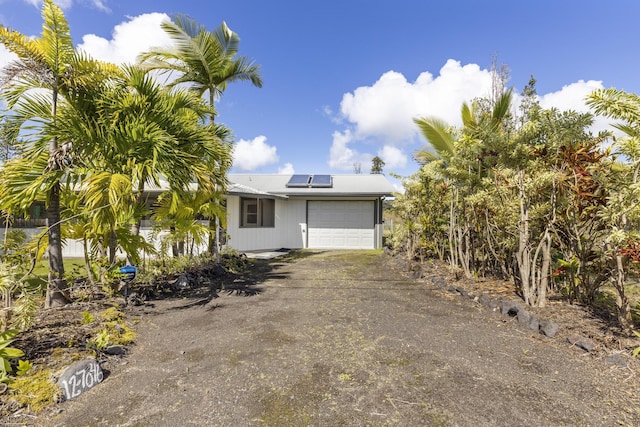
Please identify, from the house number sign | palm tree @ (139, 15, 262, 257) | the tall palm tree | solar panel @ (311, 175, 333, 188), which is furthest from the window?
the house number sign

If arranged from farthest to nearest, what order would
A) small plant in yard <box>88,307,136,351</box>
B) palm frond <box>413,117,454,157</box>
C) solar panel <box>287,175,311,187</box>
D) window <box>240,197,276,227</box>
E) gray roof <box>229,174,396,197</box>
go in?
solar panel <box>287,175,311,187</box> → gray roof <box>229,174,396,197</box> → window <box>240,197,276,227</box> → palm frond <box>413,117,454,157</box> → small plant in yard <box>88,307,136,351</box>

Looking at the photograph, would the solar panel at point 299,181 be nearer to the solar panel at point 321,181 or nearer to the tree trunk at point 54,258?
the solar panel at point 321,181

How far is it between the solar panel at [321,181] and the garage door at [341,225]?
31.8 inches

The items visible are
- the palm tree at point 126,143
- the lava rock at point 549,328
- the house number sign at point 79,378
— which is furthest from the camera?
the palm tree at point 126,143

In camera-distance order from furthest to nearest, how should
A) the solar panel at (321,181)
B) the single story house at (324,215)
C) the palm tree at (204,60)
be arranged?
the solar panel at (321,181), the single story house at (324,215), the palm tree at (204,60)

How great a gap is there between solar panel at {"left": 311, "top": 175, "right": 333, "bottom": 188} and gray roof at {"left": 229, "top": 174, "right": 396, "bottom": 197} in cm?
22

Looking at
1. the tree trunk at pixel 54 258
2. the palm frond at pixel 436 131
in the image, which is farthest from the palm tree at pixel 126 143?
the palm frond at pixel 436 131

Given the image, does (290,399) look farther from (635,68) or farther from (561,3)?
(561,3)

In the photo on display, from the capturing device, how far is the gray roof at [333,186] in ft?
41.1

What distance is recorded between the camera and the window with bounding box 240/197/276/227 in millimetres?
11430

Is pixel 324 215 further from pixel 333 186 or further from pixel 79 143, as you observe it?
pixel 79 143

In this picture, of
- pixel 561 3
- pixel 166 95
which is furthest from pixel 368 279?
pixel 561 3

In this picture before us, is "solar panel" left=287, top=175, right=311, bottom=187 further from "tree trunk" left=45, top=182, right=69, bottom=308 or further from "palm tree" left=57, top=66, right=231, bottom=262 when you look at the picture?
"tree trunk" left=45, top=182, right=69, bottom=308

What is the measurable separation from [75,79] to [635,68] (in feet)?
32.2
